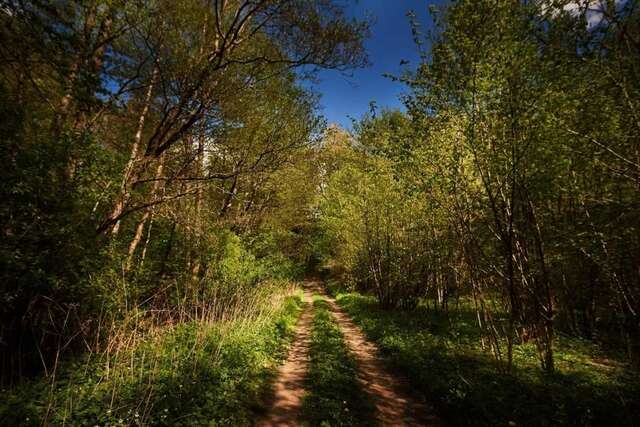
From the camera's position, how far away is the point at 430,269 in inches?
462

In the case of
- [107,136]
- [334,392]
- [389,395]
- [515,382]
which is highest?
[107,136]

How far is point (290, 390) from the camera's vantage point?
540 centimetres

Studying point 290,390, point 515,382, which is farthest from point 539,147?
point 290,390

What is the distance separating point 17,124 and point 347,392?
7.25 meters

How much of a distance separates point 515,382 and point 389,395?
229cm

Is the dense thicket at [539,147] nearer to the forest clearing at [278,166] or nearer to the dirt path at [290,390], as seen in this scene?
the forest clearing at [278,166]

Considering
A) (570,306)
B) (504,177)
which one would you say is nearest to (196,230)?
(504,177)

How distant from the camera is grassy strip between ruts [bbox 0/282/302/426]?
3.32 meters

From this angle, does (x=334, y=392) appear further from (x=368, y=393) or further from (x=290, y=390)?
(x=290, y=390)

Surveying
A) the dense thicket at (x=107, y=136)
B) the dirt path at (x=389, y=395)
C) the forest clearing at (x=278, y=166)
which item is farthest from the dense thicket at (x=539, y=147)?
the dense thicket at (x=107, y=136)

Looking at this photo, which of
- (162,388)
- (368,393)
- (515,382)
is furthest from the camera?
(368,393)

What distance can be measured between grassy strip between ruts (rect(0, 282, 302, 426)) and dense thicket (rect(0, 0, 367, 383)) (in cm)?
55

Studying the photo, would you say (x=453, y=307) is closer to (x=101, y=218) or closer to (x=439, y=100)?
(x=439, y=100)

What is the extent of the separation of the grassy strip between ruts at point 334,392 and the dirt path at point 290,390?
0.17 metres
